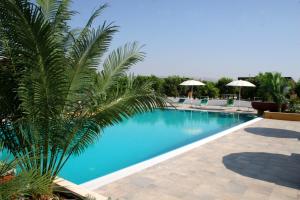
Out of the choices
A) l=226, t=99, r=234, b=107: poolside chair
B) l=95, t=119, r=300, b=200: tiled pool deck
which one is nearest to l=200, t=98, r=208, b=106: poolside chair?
l=226, t=99, r=234, b=107: poolside chair

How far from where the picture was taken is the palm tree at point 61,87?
11.3 ft

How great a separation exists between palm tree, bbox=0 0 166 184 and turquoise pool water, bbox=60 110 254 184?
6.02 feet

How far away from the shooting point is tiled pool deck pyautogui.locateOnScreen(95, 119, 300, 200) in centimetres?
489

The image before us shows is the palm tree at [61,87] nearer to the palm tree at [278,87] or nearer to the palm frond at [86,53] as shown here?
the palm frond at [86,53]

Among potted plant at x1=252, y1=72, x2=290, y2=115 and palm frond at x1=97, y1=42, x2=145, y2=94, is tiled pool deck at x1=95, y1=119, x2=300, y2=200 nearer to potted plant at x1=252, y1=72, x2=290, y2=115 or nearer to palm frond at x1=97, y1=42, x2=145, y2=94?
palm frond at x1=97, y1=42, x2=145, y2=94

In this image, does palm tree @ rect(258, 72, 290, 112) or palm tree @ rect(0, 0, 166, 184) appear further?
palm tree @ rect(258, 72, 290, 112)

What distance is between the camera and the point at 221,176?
587 cm

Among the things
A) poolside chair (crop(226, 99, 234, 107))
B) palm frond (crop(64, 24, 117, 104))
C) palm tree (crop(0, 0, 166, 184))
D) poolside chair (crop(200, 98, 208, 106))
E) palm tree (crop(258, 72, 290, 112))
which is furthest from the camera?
poolside chair (crop(200, 98, 208, 106))

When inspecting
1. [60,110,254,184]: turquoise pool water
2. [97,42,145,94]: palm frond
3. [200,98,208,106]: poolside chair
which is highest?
[97,42,145,94]: palm frond

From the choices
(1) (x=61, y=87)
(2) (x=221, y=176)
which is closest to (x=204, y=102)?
(2) (x=221, y=176)

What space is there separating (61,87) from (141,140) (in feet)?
30.4

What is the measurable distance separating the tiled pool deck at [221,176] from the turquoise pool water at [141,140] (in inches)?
61.0

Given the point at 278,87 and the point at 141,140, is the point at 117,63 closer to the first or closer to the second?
the point at 141,140

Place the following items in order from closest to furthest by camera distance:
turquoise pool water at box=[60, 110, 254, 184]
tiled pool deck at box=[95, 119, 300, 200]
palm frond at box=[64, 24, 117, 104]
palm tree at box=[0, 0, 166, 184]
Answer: palm tree at box=[0, 0, 166, 184], palm frond at box=[64, 24, 117, 104], tiled pool deck at box=[95, 119, 300, 200], turquoise pool water at box=[60, 110, 254, 184]
